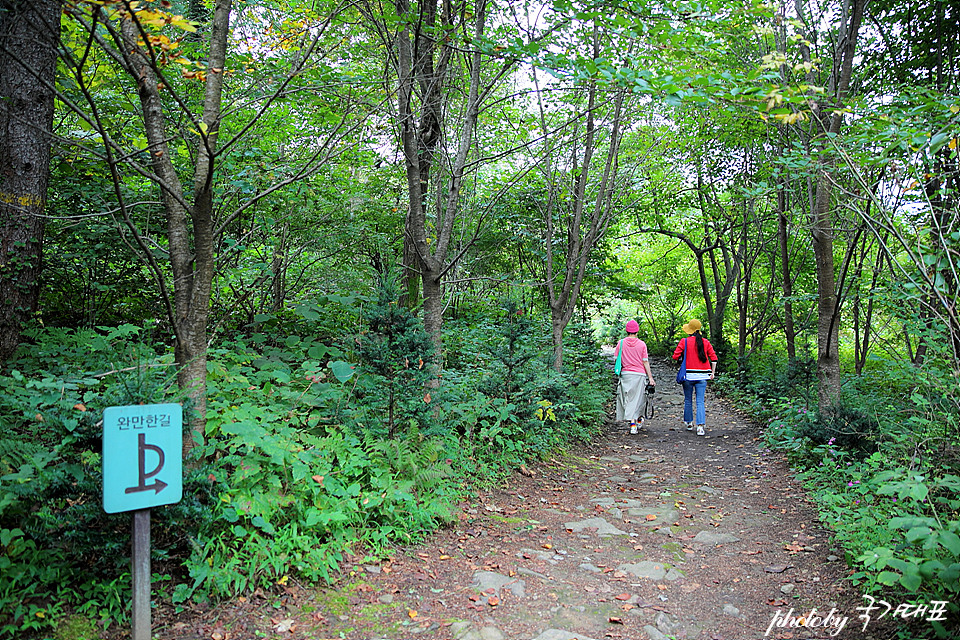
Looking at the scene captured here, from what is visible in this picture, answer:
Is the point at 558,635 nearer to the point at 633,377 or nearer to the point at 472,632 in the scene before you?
the point at 472,632

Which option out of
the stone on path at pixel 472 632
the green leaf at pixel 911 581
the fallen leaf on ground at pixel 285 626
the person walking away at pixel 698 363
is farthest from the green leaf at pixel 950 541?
the person walking away at pixel 698 363

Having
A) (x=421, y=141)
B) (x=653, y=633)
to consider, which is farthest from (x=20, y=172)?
(x=653, y=633)

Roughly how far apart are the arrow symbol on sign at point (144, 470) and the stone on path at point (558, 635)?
228 cm

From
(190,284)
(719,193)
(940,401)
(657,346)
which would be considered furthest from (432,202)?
(657,346)

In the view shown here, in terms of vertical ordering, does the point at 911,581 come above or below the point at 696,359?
below

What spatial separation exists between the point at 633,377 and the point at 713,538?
4.70 metres

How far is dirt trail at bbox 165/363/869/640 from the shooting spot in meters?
3.46

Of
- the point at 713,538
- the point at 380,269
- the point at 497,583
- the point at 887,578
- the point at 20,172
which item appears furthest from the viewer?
the point at 380,269

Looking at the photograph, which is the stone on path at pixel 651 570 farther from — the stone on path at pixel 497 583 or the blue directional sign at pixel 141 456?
the blue directional sign at pixel 141 456

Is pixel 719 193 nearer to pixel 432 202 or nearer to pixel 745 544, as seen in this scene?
pixel 432 202

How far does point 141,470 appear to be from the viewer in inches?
111

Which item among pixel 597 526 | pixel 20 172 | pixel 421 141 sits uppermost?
pixel 421 141

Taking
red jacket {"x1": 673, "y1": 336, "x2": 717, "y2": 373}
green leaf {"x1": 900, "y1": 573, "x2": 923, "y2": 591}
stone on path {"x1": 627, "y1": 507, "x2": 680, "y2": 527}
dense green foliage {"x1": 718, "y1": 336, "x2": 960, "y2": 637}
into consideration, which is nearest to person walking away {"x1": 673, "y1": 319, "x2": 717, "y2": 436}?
red jacket {"x1": 673, "y1": 336, "x2": 717, "y2": 373}

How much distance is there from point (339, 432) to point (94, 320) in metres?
4.25
